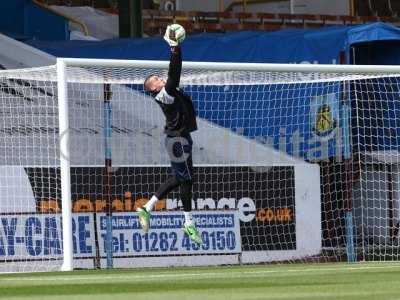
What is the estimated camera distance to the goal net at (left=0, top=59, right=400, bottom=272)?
16.4 metres

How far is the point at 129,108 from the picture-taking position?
18.4 meters

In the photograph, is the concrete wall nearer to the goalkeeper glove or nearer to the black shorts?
the black shorts

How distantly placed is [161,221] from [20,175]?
6.32ft

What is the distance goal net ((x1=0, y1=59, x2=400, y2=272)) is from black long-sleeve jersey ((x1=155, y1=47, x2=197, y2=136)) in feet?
4.11

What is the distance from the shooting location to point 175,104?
14.8m

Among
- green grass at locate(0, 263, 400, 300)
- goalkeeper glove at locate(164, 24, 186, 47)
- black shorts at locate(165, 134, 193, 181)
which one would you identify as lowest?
green grass at locate(0, 263, 400, 300)

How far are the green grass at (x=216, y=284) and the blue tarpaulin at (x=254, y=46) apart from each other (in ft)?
23.2

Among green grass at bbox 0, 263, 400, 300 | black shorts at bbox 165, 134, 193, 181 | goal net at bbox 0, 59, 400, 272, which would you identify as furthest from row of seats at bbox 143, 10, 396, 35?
green grass at bbox 0, 263, 400, 300

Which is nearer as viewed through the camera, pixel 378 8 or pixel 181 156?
pixel 181 156

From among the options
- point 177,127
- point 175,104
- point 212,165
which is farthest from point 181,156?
point 212,165

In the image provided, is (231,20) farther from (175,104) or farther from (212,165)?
(175,104)

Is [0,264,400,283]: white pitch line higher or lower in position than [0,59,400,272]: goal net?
lower

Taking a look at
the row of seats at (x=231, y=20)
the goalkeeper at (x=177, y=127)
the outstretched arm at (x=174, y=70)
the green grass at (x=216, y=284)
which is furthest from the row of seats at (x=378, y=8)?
the green grass at (x=216, y=284)

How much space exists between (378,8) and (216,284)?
22443mm
